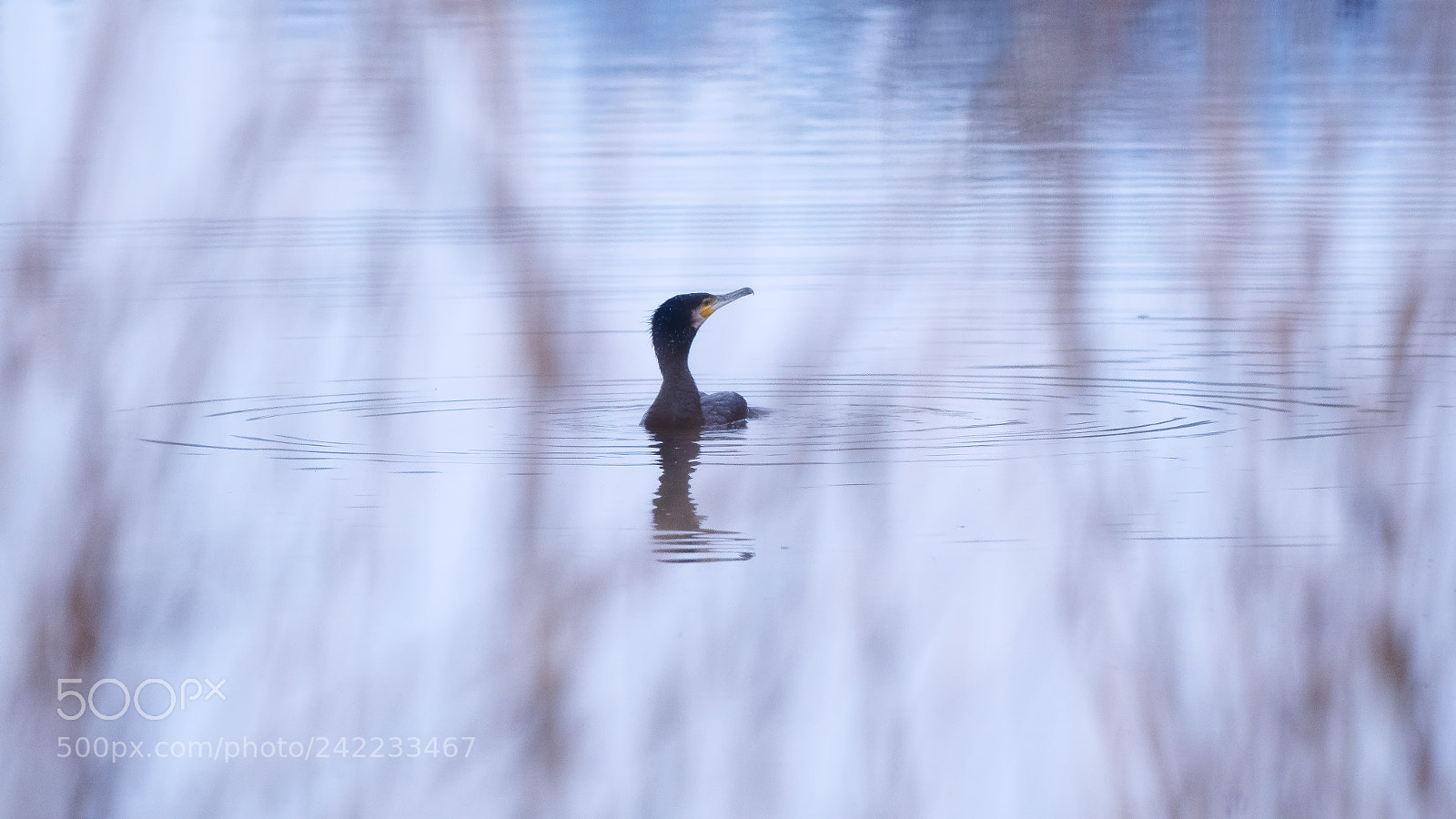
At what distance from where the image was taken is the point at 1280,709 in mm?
1578

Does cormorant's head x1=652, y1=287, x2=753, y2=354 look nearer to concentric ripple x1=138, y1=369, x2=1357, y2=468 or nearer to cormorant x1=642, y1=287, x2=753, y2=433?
cormorant x1=642, y1=287, x2=753, y2=433

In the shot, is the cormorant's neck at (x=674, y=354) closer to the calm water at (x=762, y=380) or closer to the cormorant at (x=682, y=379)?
the cormorant at (x=682, y=379)

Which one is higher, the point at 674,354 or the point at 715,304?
the point at 715,304

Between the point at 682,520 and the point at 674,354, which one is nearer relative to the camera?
the point at 682,520

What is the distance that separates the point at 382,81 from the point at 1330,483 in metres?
1.04

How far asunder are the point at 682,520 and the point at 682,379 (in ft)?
8.68

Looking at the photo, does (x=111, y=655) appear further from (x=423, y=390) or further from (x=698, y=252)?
(x=423, y=390)

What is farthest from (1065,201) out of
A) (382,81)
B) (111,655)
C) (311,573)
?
(111,655)

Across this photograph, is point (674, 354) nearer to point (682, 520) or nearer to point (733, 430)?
point (733, 430)

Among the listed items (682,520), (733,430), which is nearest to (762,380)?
(682,520)

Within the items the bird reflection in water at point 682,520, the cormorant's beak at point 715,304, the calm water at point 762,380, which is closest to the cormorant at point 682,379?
the cormorant's beak at point 715,304

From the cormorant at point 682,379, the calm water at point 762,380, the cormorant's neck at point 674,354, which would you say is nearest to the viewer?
the calm water at point 762,380

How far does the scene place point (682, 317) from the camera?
21.6ft

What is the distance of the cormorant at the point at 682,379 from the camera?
621cm
